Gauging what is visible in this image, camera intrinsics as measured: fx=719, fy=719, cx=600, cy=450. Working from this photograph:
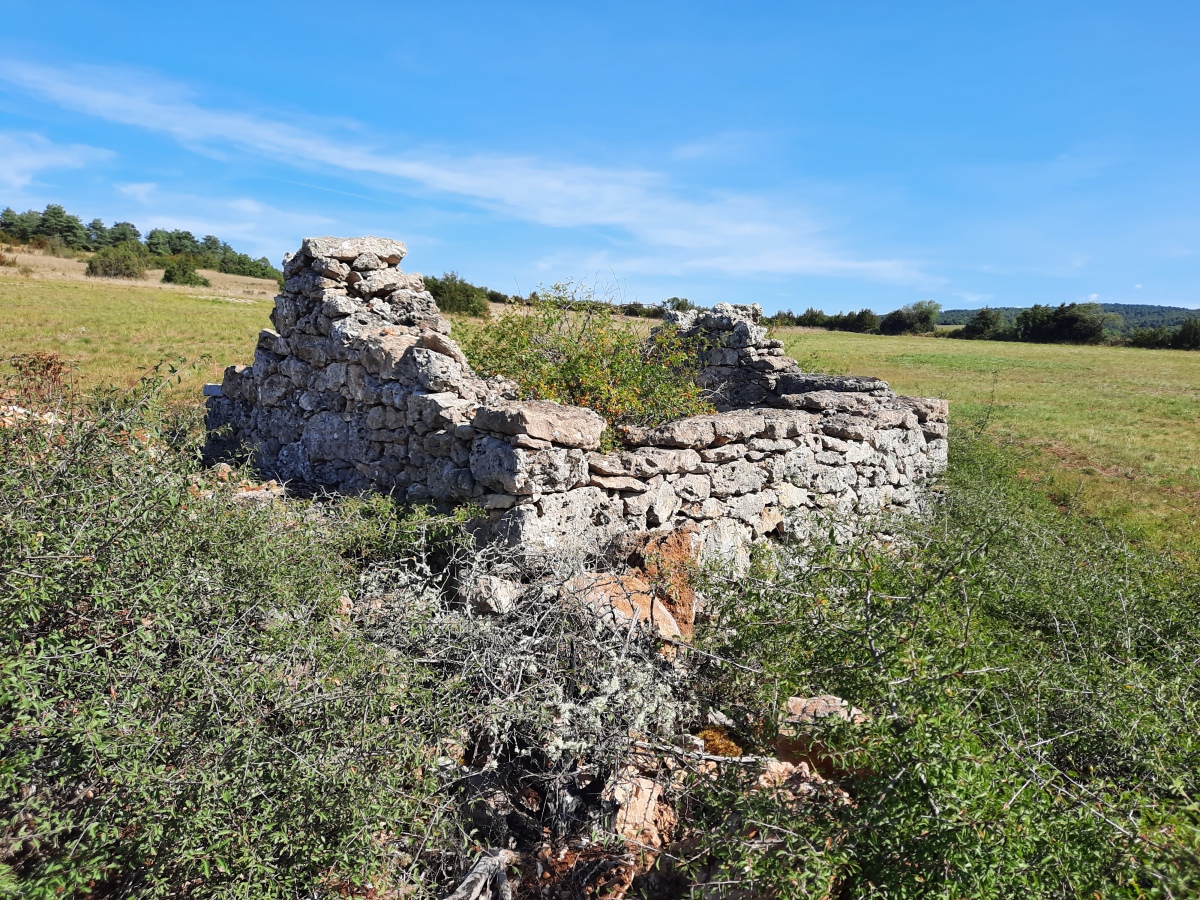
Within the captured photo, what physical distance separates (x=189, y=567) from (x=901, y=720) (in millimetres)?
3522

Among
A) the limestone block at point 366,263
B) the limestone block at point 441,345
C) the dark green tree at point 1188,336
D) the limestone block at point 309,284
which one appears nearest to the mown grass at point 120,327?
the limestone block at point 309,284

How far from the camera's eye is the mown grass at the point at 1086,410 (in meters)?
12.2

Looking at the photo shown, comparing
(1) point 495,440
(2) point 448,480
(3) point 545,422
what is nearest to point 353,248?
(2) point 448,480

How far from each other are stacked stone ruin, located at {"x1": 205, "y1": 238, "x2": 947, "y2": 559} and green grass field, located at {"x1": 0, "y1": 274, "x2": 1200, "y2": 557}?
130 cm

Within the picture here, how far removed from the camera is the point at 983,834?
2.52m

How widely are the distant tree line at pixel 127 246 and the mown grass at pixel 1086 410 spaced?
41.9 m

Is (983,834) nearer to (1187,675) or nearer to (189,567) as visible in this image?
(1187,675)

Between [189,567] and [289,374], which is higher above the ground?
[289,374]

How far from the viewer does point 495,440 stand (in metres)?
5.58

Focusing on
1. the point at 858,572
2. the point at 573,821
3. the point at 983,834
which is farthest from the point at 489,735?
the point at 983,834

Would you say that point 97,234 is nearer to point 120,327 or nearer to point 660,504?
point 120,327

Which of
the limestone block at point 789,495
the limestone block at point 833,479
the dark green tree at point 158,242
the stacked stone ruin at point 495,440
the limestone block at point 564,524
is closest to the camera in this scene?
the limestone block at point 564,524

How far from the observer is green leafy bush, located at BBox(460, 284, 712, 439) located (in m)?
8.16

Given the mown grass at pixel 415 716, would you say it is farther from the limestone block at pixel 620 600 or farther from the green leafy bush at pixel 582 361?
the green leafy bush at pixel 582 361
